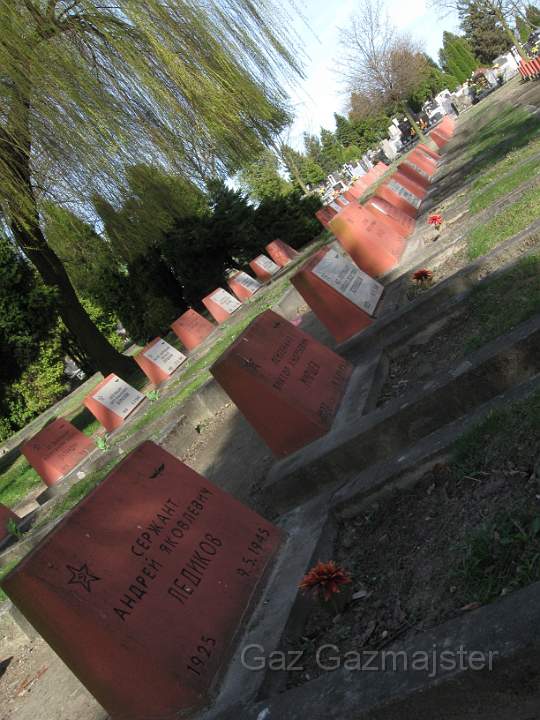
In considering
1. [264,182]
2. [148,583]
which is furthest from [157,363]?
[264,182]

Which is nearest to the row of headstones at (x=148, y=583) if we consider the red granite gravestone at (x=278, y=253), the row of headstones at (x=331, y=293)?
the row of headstones at (x=331, y=293)

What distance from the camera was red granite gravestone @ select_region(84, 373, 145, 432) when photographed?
1324 centimetres

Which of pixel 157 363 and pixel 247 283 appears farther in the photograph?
pixel 247 283

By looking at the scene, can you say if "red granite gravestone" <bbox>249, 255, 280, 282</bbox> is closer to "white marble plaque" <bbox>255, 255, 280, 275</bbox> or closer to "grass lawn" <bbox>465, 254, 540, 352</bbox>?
"white marble plaque" <bbox>255, 255, 280, 275</bbox>

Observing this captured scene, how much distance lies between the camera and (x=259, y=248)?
86.3ft

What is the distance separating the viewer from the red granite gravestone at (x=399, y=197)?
13805mm

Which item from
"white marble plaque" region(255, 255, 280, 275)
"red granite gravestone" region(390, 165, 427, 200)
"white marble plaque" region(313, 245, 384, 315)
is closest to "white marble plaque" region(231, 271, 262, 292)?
"white marble plaque" region(255, 255, 280, 275)

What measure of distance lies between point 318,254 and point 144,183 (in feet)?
7.02

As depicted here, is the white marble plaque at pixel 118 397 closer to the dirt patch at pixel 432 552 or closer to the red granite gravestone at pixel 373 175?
the dirt patch at pixel 432 552

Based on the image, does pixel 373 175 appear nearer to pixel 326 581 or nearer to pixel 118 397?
pixel 118 397

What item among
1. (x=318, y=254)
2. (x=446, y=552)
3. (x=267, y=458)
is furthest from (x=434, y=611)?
(x=318, y=254)

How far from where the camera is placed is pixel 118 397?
13.5m

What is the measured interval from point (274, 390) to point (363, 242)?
220 inches

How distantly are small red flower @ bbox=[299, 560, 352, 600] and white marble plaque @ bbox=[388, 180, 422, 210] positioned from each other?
11.9 meters
